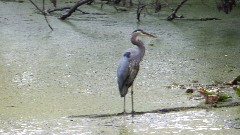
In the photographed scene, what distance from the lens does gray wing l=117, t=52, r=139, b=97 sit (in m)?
3.93

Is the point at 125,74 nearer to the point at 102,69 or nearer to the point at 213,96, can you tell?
the point at 213,96

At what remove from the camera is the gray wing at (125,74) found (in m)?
3.93

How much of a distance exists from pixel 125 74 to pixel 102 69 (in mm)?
1071

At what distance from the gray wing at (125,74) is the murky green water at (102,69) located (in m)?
0.14

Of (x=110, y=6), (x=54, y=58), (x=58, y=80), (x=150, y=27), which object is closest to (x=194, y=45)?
(x=150, y=27)

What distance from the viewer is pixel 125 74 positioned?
3963mm

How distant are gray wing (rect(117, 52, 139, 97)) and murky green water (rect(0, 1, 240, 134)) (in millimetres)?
136

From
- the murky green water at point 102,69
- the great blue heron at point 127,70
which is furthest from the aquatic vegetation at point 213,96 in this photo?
the great blue heron at point 127,70

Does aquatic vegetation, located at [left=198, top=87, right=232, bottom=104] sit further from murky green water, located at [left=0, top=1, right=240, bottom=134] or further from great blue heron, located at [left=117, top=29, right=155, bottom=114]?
great blue heron, located at [left=117, top=29, right=155, bottom=114]

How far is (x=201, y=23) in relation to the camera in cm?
704

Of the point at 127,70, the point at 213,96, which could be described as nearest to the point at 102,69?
the point at 127,70

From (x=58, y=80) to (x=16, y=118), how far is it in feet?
3.36

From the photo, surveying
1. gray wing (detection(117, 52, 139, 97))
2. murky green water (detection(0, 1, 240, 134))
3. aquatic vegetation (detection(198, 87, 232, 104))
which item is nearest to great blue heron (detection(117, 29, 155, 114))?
gray wing (detection(117, 52, 139, 97))

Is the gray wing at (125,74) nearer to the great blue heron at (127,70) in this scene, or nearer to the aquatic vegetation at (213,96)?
the great blue heron at (127,70)
